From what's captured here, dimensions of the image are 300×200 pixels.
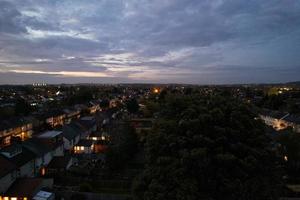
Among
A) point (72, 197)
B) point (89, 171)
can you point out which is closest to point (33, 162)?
point (89, 171)

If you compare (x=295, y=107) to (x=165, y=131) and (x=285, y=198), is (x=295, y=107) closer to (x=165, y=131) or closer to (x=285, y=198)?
(x=285, y=198)

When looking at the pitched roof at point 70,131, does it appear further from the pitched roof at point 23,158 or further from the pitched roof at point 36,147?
the pitched roof at point 23,158

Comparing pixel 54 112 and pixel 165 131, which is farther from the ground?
pixel 165 131

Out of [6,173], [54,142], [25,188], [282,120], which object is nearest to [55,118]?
[54,142]

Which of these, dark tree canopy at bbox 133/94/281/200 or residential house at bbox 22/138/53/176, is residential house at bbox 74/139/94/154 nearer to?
residential house at bbox 22/138/53/176

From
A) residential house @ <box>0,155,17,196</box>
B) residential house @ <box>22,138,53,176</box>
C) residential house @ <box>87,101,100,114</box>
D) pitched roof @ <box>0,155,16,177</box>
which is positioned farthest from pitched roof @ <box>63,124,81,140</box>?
residential house @ <box>87,101,100,114</box>

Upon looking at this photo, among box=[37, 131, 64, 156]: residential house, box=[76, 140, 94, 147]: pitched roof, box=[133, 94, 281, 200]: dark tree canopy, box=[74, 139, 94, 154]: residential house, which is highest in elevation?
box=[133, 94, 281, 200]: dark tree canopy

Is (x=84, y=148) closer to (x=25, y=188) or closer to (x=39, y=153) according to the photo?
(x=39, y=153)
